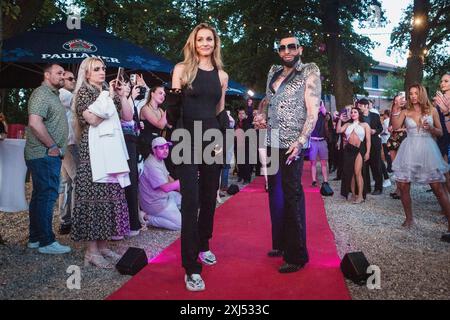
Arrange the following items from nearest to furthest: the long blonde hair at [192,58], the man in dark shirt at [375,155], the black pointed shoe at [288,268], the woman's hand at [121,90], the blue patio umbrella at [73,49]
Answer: the long blonde hair at [192,58]
the black pointed shoe at [288,268]
the woman's hand at [121,90]
the blue patio umbrella at [73,49]
the man in dark shirt at [375,155]

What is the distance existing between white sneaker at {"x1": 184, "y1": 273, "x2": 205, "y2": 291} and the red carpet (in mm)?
40

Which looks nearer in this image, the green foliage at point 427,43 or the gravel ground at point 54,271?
the gravel ground at point 54,271

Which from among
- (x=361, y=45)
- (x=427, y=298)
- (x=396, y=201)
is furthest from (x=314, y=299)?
(x=361, y=45)

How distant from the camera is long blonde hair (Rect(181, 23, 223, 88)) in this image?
3.22 meters

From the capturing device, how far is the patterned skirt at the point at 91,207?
12.0 ft

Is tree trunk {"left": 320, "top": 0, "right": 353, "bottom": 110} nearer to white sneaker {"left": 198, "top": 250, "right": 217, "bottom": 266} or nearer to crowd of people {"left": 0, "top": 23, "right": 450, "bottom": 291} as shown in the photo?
crowd of people {"left": 0, "top": 23, "right": 450, "bottom": 291}

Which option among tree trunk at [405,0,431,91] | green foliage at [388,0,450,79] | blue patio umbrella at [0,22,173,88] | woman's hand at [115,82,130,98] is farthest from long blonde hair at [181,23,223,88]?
green foliage at [388,0,450,79]

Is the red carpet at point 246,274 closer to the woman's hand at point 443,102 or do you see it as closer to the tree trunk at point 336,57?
the woman's hand at point 443,102

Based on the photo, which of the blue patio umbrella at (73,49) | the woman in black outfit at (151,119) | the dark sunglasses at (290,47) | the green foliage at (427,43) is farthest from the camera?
the green foliage at (427,43)

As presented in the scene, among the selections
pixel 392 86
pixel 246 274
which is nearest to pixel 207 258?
pixel 246 274

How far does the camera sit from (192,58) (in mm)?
3340

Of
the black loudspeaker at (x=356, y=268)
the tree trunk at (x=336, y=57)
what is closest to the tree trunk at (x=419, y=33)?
the tree trunk at (x=336, y=57)

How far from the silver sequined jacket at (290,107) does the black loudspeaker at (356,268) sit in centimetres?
107
